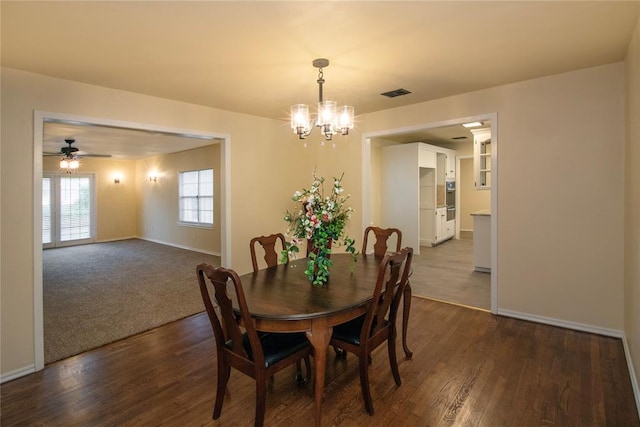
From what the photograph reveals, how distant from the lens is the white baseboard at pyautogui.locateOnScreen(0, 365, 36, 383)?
2492 mm

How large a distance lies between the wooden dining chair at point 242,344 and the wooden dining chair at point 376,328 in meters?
0.28

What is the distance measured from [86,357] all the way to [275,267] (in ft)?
6.02

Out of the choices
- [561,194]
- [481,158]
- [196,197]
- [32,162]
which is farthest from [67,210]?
[561,194]

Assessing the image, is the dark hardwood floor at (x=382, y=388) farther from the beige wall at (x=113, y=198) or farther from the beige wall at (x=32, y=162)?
the beige wall at (x=113, y=198)

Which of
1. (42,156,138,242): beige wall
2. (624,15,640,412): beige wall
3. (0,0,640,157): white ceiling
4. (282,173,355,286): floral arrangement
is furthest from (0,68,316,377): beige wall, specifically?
(42,156,138,242): beige wall

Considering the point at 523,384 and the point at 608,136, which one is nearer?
the point at 523,384

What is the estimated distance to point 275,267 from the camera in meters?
2.83

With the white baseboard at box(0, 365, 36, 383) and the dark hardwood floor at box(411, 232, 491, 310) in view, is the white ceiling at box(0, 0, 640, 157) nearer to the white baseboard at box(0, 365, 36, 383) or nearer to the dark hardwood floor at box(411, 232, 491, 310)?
the white baseboard at box(0, 365, 36, 383)

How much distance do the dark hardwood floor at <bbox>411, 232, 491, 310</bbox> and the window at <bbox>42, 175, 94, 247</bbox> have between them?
8.98 metres

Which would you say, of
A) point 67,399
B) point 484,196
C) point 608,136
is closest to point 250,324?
point 67,399

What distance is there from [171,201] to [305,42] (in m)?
7.61

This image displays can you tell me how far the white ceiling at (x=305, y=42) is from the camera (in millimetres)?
1926

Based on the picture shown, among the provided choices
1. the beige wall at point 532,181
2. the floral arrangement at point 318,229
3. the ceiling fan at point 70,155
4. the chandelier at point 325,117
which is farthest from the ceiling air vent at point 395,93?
the ceiling fan at point 70,155

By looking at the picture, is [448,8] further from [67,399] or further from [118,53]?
[67,399]
